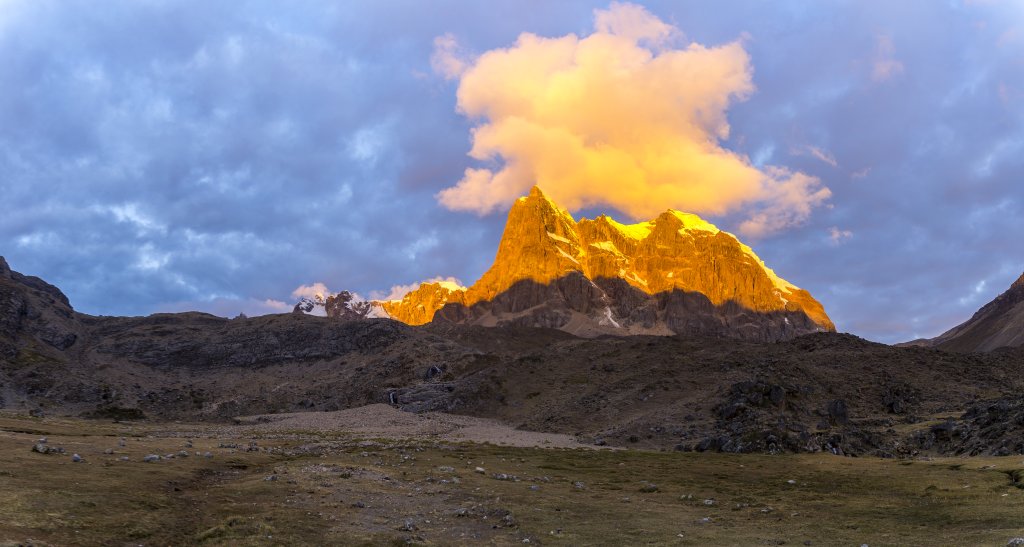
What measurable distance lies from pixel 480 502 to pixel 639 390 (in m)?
66.9

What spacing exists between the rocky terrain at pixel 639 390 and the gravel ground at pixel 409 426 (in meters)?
4.24

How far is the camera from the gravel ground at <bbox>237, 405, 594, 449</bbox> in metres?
81.1

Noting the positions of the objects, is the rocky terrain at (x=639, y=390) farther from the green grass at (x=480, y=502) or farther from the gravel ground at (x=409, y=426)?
the green grass at (x=480, y=502)

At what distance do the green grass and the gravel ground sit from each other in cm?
2997

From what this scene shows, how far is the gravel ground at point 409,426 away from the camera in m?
81.1

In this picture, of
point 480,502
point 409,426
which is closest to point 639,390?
point 409,426

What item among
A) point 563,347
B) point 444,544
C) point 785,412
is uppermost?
point 563,347

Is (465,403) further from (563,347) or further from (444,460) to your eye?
(444,460)

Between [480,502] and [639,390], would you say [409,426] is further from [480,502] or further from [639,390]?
[480,502]

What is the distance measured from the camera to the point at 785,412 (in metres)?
77.2

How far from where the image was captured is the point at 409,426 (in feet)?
327

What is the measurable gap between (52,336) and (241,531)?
208 metres

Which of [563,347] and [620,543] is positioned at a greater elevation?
[563,347]

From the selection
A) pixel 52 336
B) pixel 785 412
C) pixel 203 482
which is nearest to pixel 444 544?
pixel 203 482
